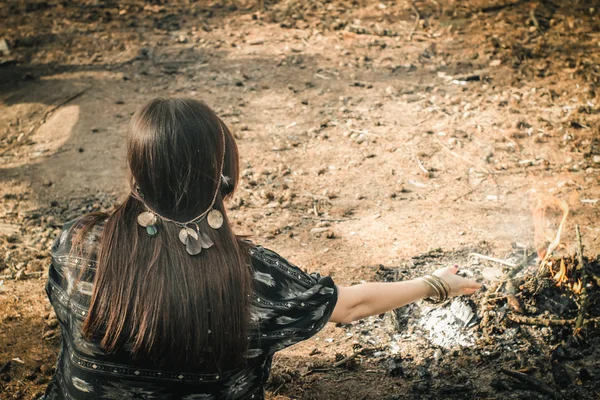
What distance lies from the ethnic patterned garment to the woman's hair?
0.10 meters

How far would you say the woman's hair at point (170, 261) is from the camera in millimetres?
2018

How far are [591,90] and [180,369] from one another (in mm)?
6017

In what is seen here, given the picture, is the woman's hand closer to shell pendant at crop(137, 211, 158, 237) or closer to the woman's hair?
the woman's hair

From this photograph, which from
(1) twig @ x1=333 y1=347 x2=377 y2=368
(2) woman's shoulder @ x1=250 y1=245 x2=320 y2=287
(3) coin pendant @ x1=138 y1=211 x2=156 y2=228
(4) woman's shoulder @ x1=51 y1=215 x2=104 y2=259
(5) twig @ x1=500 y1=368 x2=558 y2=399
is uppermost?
(3) coin pendant @ x1=138 y1=211 x2=156 y2=228

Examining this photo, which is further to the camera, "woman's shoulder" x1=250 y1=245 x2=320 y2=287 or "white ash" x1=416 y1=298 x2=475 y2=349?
"white ash" x1=416 y1=298 x2=475 y2=349

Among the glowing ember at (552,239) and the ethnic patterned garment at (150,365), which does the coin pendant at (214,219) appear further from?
the glowing ember at (552,239)

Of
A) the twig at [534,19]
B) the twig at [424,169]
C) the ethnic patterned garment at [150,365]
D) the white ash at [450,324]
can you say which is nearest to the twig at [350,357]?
the white ash at [450,324]

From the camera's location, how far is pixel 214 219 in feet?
6.90

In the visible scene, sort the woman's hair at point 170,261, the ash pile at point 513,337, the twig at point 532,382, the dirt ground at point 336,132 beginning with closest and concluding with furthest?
the woman's hair at point 170,261, the twig at point 532,382, the ash pile at point 513,337, the dirt ground at point 336,132

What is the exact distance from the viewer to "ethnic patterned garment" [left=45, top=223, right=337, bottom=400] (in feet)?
7.11

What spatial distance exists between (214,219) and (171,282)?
0.26 metres

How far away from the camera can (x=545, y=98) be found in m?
6.59

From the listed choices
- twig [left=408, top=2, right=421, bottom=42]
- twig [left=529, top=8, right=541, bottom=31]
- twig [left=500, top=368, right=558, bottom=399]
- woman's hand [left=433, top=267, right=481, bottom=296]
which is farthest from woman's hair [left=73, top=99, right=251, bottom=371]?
twig [left=529, top=8, right=541, bottom=31]

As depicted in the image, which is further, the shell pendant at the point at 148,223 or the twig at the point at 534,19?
the twig at the point at 534,19
